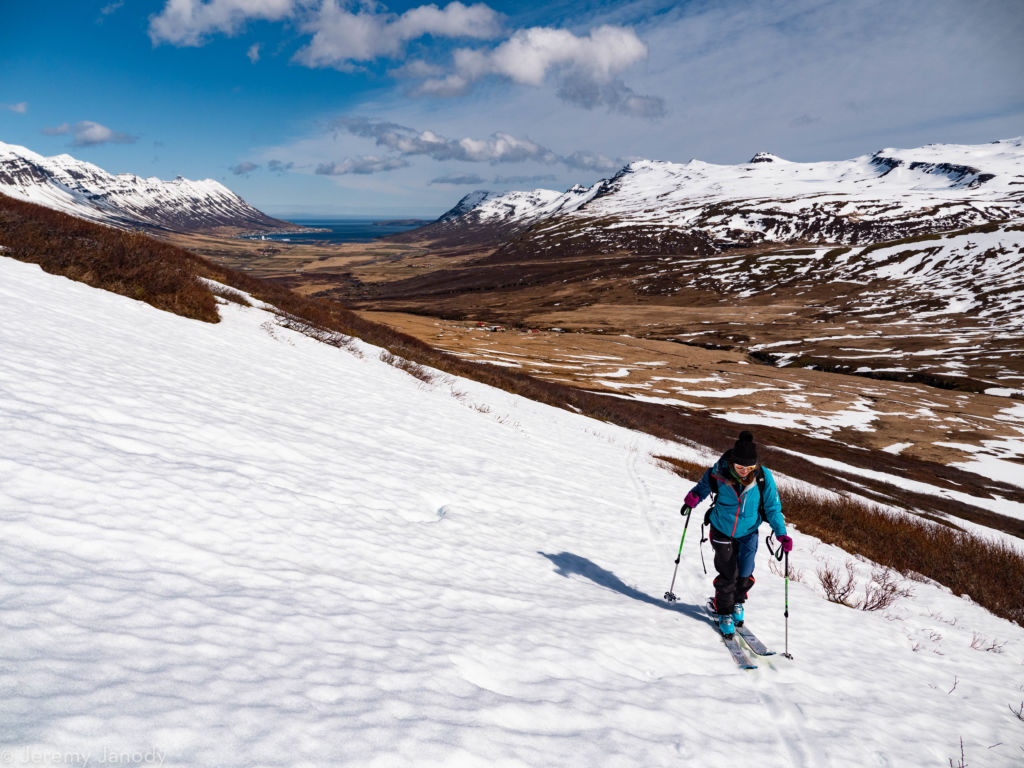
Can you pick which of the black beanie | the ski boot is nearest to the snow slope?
the ski boot

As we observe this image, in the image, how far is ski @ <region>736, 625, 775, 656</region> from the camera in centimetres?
672

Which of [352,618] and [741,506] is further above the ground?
[741,506]

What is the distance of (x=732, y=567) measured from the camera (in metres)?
7.39

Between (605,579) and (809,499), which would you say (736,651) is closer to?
(605,579)

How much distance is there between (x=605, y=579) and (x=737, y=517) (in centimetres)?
249

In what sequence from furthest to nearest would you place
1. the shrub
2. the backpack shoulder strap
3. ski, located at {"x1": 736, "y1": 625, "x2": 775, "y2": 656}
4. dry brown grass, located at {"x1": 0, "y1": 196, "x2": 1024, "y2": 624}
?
the shrub → dry brown grass, located at {"x1": 0, "y1": 196, "x2": 1024, "y2": 624} → the backpack shoulder strap → ski, located at {"x1": 736, "y1": 625, "x2": 775, "y2": 656}

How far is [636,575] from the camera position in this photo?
29.5 ft

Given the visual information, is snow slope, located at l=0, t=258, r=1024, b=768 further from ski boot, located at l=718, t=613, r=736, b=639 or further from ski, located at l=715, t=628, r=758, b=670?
ski boot, located at l=718, t=613, r=736, b=639

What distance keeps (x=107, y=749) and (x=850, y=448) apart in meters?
49.0

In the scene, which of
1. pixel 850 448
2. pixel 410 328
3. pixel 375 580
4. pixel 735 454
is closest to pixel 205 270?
pixel 375 580

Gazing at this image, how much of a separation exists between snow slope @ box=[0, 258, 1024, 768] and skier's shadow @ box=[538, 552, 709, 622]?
0.06 meters

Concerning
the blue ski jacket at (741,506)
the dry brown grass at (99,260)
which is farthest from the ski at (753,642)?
the dry brown grass at (99,260)

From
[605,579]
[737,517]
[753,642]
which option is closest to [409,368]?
[605,579]

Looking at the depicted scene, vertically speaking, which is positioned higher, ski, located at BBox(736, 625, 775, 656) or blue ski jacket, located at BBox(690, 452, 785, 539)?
blue ski jacket, located at BBox(690, 452, 785, 539)
